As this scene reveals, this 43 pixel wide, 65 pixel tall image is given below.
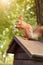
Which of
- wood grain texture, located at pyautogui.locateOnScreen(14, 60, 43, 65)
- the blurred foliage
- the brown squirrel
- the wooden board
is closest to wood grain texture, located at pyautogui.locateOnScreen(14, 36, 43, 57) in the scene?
the wooden board

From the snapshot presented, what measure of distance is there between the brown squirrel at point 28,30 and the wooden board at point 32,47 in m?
0.12

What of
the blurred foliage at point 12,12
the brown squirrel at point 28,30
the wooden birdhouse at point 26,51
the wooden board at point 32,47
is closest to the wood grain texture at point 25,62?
the wooden birdhouse at point 26,51

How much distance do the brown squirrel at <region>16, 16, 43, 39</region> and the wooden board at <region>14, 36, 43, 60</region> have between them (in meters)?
0.12

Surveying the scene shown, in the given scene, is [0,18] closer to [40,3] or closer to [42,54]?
[40,3]

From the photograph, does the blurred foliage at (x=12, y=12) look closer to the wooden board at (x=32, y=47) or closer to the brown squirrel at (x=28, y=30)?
the brown squirrel at (x=28, y=30)

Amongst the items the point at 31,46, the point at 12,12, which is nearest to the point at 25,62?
the point at 31,46

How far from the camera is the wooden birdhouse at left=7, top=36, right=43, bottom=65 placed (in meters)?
3.90

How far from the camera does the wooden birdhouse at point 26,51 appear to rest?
3898mm

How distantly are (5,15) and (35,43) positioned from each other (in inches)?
148

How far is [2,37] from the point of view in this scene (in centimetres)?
915

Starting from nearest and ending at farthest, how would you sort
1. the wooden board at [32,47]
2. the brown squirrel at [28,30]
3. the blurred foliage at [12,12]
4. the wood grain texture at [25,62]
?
the wooden board at [32,47] < the wood grain texture at [25,62] < the brown squirrel at [28,30] < the blurred foliage at [12,12]

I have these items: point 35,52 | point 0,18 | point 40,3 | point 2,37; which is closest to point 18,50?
point 35,52

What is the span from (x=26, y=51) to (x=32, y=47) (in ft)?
0.51

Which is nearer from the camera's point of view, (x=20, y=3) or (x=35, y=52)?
(x=35, y=52)
